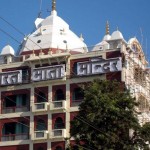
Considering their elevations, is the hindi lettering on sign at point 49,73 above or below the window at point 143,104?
above

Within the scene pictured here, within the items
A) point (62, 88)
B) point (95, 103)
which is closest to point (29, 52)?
point (62, 88)

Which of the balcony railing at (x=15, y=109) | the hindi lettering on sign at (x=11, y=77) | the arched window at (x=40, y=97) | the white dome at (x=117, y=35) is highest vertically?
the white dome at (x=117, y=35)

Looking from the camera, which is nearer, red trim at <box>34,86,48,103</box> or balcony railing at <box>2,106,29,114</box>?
red trim at <box>34,86,48,103</box>

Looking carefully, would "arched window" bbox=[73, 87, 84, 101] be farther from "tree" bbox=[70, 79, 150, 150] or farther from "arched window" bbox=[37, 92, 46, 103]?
"tree" bbox=[70, 79, 150, 150]

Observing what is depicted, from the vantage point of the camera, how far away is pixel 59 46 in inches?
2138

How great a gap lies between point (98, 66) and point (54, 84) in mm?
4377

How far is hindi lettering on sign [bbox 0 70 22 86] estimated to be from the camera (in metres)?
51.7

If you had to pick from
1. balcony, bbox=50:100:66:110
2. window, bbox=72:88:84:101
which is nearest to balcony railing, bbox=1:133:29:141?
balcony, bbox=50:100:66:110

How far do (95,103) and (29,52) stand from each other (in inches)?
698

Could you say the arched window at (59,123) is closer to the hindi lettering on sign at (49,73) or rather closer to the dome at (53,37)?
the hindi lettering on sign at (49,73)

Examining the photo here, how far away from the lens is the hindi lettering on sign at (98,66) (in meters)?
48.2

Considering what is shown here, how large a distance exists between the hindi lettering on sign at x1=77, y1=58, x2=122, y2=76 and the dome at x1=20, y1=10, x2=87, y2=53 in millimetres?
4174

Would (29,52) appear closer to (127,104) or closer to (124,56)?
(124,56)

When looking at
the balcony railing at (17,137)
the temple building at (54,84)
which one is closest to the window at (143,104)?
the temple building at (54,84)
